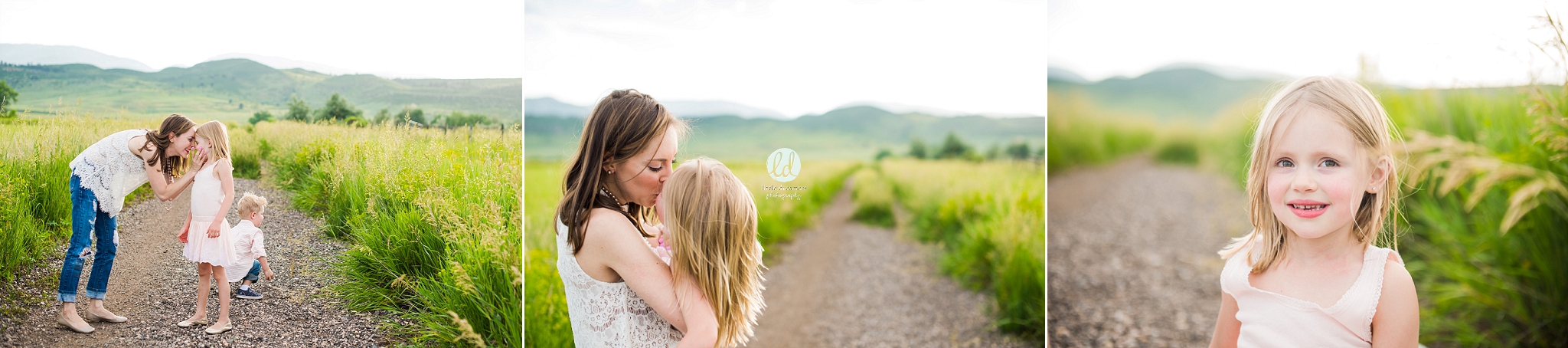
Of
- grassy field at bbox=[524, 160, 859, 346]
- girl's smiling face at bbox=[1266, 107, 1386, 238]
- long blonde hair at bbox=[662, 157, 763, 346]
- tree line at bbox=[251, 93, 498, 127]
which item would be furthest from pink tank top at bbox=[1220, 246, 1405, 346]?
tree line at bbox=[251, 93, 498, 127]

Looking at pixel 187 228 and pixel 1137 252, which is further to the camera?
pixel 1137 252

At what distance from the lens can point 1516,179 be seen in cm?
281

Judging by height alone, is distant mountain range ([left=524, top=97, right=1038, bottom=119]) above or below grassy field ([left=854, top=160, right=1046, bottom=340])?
above

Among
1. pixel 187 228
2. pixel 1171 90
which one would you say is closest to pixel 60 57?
pixel 187 228

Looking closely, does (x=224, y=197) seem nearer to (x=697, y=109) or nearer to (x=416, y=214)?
(x=416, y=214)

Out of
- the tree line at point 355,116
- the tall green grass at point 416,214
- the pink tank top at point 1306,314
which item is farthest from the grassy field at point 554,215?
the pink tank top at point 1306,314

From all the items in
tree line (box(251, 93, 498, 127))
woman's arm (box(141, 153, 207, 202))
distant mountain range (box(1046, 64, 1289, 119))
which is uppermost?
distant mountain range (box(1046, 64, 1289, 119))

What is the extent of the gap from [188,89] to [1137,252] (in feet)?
19.8

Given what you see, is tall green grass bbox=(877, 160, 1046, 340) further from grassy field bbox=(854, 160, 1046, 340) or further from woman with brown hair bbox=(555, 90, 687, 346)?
woman with brown hair bbox=(555, 90, 687, 346)

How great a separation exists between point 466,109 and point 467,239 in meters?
0.56

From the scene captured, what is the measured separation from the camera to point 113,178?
226cm

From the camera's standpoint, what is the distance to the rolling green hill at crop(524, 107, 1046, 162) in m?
2.76

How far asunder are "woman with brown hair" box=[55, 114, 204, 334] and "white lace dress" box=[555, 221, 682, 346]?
163 cm

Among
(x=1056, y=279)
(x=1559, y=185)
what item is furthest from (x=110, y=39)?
(x=1559, y=185)
